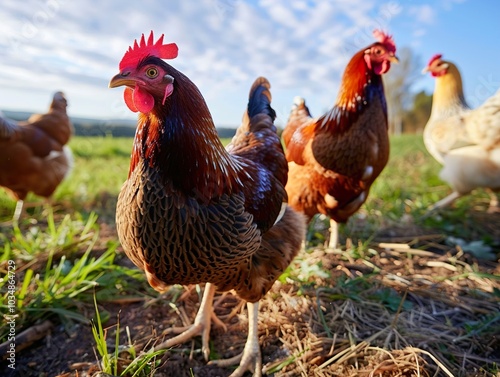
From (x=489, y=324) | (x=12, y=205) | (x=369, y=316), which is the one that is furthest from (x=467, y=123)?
(x=12, y=205)

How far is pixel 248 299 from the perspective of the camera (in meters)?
1.94

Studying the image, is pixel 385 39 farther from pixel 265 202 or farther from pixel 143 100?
pixel 143 100

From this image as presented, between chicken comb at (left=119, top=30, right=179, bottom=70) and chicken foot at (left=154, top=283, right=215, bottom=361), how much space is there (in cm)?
142

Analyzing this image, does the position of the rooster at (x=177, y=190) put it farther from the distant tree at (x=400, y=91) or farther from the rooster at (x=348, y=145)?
the distant tree at (x=400, y=91)

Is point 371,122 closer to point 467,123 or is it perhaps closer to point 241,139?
point 241,139

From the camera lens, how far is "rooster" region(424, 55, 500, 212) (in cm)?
412

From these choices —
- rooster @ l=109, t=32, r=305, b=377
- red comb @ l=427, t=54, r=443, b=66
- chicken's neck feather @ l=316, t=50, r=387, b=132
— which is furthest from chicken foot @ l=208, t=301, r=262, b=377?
red comb @ l=427, t=54, r=443, b=66

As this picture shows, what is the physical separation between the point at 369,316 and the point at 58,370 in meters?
1.88

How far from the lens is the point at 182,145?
4.85ft

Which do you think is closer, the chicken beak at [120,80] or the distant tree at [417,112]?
the chicken beak at [120,80]

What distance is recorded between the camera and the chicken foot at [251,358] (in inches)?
72.5

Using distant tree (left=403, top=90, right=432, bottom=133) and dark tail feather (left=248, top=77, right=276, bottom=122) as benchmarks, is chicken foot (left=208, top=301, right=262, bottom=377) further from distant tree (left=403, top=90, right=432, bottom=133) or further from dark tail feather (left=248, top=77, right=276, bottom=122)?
distant tree (left=403, top=90, right=432, bottom=133)

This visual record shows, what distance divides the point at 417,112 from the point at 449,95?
20.0 m

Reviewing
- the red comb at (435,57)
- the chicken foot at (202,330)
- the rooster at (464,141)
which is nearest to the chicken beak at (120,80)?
the chicken foot at (202,330)
